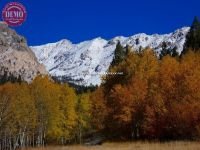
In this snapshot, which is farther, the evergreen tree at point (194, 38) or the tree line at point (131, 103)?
the evergreen tree at point (194, 38)

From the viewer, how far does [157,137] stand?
5494 cm

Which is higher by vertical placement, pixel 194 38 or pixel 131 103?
pixel 194 38

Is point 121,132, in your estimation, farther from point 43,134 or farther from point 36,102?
point 43,134

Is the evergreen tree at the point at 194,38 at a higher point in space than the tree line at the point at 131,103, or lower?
higher

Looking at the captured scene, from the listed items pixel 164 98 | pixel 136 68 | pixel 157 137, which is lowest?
pixel 157 137

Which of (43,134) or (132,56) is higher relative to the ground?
(132,56)

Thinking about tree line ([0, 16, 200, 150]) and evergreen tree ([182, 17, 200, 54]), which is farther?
evergreen tree ([182, 17, 200, 54])

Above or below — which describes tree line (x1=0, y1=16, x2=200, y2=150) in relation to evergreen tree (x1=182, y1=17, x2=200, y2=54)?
below

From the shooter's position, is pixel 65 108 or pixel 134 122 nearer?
pixel 134 122

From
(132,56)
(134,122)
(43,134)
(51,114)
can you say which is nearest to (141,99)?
(134,122)

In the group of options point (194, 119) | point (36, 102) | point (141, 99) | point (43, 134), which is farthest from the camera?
point (43, 134)

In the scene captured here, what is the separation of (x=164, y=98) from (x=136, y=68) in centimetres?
1089

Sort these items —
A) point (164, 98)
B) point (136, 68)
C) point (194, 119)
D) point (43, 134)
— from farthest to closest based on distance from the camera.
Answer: point (43, 134)
point (136, 68)
point (164, 98)
point (194, 119)

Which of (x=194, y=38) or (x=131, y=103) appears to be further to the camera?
(x=194, y=38)
